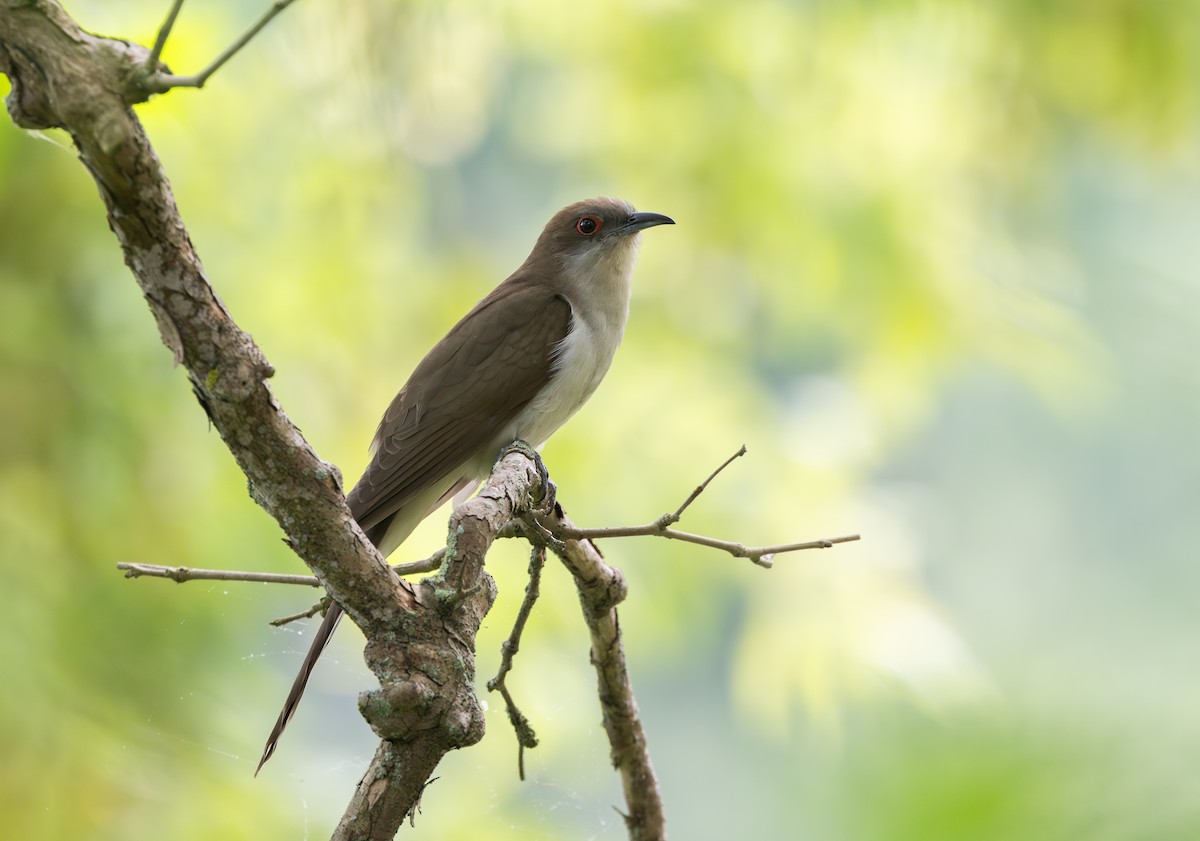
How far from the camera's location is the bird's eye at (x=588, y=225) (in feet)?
14.1

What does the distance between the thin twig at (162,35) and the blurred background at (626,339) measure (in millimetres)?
2372

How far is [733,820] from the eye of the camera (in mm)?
12367

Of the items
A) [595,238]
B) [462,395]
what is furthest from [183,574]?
[595,238]

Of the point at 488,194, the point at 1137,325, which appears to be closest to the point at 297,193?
the point at 488,194

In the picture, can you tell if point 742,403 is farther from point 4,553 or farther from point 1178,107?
point 4,553

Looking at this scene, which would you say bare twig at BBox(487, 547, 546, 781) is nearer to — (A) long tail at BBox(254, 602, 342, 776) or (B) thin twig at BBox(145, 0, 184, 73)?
(A) long tail at BBox(254, 602, 342, 776)

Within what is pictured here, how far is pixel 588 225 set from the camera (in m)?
4.30

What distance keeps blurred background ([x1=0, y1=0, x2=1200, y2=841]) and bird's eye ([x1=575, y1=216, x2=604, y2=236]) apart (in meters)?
1.53

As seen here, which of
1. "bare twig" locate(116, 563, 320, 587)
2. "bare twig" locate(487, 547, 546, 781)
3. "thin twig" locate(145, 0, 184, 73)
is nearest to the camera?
"thin twig" locate(145, 0, 184, 73)

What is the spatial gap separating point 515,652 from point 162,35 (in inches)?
64.1

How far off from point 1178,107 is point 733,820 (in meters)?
8.91

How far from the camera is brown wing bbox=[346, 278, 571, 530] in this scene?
3279mm

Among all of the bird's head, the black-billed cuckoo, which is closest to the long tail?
the black-billed cuckoo

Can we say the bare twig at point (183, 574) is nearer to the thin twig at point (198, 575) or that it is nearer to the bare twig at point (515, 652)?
the thin twig at point (198, 575)
